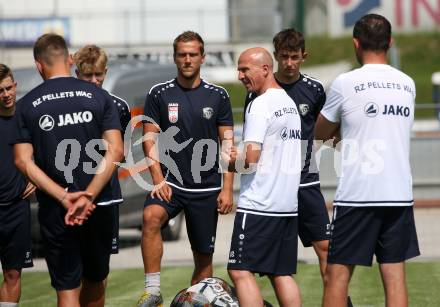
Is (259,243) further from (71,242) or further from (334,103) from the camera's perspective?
(71,242)

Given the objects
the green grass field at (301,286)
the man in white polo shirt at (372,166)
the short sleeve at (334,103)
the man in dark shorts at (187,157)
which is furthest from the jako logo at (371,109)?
the green grass field at (301,286)

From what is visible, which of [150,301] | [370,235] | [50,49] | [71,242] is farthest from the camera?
[150,301]

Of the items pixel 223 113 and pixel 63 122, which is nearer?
pixel 63 122

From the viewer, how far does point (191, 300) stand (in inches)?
352

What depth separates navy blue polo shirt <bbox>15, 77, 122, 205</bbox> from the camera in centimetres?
798

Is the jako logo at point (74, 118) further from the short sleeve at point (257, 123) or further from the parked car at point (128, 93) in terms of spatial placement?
→ the parked car at point (128, 93)

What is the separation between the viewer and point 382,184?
7.73m

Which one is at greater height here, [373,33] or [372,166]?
[373,33]

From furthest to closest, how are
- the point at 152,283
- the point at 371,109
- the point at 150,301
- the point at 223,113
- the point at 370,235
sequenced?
the point at 223,113
the point at 152,283
the point at 150,301
the point at 370,235
the point at 371,109

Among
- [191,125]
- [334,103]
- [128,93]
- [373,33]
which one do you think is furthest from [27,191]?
[128,93]

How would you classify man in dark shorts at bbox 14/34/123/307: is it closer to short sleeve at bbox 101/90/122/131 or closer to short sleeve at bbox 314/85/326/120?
short sleeve at bbox 101/90/122/131

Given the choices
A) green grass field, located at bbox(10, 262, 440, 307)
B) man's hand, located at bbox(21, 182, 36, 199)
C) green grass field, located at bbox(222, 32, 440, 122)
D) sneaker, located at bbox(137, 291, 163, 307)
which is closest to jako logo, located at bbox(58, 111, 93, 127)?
man's hand, located at bbox(21, 182, 36, 199)

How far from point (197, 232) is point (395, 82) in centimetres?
288

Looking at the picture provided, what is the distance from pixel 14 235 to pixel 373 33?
3726 millimetres
